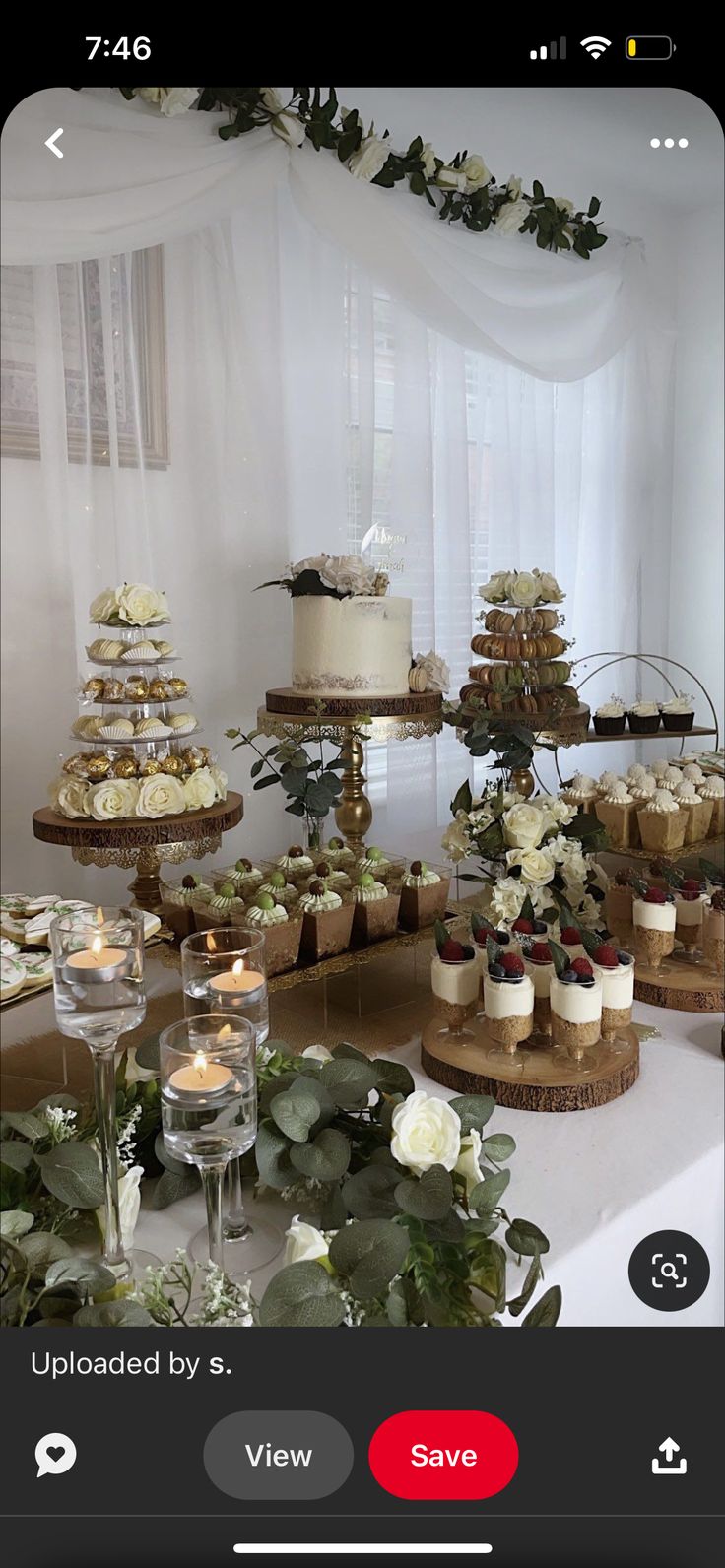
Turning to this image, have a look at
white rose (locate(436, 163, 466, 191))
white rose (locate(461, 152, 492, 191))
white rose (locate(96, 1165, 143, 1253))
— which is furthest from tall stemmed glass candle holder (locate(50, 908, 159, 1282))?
white rose (locate(436, 163, 466, 191))

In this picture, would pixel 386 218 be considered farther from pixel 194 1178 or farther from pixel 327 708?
pixel 194 1178

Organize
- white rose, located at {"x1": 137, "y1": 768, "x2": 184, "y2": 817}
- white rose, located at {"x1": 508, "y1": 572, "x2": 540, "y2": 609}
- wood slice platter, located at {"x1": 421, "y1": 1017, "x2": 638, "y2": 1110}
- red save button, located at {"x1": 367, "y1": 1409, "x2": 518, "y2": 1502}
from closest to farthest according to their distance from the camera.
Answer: red save button, located at {"x1": 367, "y1": 1409, "x2": 518, "y2": 1502} → wood slice platter, located at {"x1": 421, "y1": 1017, "x2": 638, "y2": 1110} → white rose, located at {"x1": 137, "y1": 768, "x2": 184, "y2": 817} → white rose, located at {"x1": 508, "y1": 572, "x2": 540, "y2": 609}

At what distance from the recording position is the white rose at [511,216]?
72 centimetres

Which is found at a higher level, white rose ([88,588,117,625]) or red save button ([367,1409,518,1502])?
white rose ([88,588,117,625])

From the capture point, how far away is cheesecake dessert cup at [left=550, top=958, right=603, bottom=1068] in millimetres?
544

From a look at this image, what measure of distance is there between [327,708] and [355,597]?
0.11 meters

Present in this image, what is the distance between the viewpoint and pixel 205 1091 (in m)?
0.31

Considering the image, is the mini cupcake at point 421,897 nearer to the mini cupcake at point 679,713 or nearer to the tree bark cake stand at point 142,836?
the tree bark cake stand at point 142,836

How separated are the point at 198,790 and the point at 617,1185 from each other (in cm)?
46
